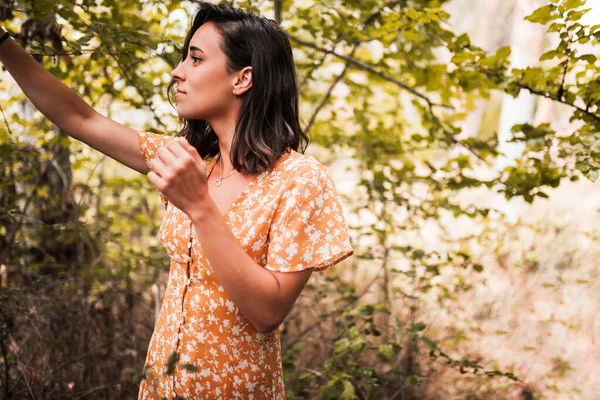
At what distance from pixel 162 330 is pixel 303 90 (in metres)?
2.79

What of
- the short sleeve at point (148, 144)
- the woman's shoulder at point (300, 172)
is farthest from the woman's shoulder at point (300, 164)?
the short sleeve at point (148, 144)

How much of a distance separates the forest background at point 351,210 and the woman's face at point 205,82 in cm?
47

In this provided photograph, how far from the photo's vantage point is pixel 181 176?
3.67 ft

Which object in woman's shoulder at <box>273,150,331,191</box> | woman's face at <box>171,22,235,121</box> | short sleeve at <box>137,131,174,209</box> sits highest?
woman's face at <box>171,22,235,121</box>

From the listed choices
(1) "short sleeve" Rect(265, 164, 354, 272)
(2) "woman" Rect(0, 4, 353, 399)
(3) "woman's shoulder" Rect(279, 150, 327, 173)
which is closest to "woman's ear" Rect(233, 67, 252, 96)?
(2) "woman" Rect(0, 4, 353, 399)

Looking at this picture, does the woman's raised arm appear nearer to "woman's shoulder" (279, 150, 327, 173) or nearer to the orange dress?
the orange dress

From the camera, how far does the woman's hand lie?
3.66ft

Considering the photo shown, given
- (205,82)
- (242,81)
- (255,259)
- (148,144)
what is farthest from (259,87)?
(255,259)

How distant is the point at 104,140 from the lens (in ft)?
5.45

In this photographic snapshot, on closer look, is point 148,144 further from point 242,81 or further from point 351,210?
point 351,210

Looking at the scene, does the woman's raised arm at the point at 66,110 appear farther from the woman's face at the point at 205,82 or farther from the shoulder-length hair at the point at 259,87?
the shoulder-length hair at the point at 259,87

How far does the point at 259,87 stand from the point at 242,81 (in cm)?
6

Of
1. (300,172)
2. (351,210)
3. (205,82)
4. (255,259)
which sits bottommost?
(255,259)

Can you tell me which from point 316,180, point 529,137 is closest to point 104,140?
point 316,180
